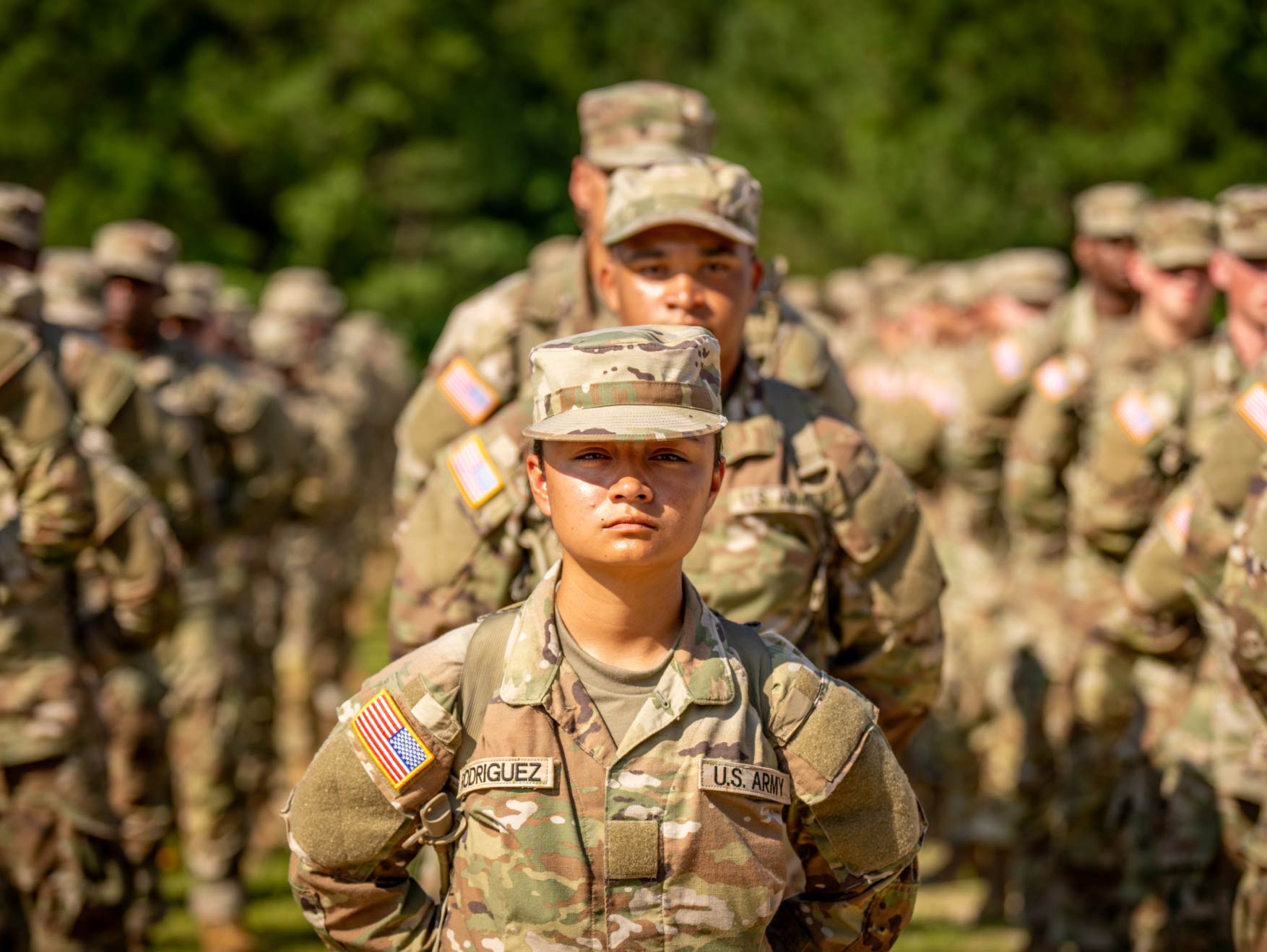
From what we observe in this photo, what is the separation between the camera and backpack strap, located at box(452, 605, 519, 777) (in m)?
3.43

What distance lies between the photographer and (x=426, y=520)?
473 centimetres

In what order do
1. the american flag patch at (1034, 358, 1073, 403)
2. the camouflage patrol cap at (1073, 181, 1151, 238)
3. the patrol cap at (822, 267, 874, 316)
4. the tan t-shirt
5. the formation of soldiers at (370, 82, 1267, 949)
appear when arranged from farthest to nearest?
the patrol cap at (822, 267, 874, 316), the camouflage patrol cap at (1073, 181, 1151, 238), the american flag patch at (1034, 358, 1073, 403), the formation of soldiers at (370, 82, 1267, 949), the tan t-shirt

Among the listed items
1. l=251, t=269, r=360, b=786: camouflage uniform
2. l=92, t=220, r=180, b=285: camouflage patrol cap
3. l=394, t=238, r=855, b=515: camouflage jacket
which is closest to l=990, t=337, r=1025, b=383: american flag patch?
l=394, t=238, r=855, b=515: camouflage jacket

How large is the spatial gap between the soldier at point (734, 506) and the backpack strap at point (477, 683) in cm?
111

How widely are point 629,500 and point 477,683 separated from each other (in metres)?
0.45

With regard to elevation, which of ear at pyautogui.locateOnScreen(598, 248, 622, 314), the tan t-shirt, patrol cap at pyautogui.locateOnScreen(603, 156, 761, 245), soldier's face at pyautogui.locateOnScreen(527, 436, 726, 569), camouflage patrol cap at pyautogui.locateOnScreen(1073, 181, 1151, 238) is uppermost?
camouflage patrol cap at pyautogui.locateOnScreen(1073, 181, 1151, 238)

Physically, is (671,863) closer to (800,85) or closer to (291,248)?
(800,85)

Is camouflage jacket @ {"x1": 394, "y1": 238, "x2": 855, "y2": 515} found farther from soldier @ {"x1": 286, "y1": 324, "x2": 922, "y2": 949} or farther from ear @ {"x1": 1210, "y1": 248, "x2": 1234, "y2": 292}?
soldier @ {"x1": 286, "y1": 324, "x2": 922, "y2": 949}

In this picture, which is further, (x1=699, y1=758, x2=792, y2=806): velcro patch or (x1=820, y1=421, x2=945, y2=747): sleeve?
(x1=820, y1=421, x2=945, y2=747): sleeve

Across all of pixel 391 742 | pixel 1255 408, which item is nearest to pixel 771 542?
pixel 391 742

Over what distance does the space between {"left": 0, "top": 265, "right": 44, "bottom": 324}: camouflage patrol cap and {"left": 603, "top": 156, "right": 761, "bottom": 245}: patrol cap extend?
2.32 metres

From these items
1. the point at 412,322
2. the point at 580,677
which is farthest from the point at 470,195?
the point at 580,677

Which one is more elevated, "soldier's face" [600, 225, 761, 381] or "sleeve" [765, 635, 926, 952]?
"soldier's face" [600, 225, 761, 381]

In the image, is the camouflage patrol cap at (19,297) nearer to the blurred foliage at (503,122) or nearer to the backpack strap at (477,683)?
the backpack strap at (477,683)
